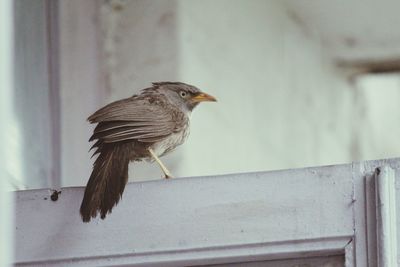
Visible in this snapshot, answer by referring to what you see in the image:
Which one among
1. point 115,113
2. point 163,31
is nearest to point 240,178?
point 115,113

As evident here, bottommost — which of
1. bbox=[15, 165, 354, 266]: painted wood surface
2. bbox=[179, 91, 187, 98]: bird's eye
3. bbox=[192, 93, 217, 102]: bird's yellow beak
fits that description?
bbox=[15, 165, 354, 266]: painted wood surface

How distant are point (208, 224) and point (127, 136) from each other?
616 millimetres

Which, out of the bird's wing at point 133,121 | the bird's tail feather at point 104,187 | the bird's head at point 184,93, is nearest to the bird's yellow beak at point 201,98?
the bird's head at point 184,93

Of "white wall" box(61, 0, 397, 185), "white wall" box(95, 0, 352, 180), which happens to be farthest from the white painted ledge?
"white wall" box(95, 0, 352, 180)

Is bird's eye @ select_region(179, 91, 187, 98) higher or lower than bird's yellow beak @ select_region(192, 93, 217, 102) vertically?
higher

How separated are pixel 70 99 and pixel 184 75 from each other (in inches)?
24.8

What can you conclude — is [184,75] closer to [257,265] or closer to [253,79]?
[253,79]

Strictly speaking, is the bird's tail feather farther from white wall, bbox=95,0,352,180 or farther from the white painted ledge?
white wall, bbox=95,0,352,180

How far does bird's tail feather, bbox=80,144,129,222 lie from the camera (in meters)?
5.18

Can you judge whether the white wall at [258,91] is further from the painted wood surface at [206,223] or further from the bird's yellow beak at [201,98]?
the painted wood surface at [206,223]

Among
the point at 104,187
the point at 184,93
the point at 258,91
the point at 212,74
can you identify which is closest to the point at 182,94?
the point at 184,93

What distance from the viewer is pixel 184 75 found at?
24.5ft

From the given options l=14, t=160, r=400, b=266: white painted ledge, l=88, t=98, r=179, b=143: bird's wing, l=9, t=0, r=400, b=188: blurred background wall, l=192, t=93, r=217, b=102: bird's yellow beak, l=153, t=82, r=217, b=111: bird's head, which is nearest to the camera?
l=14, t=160, r=400, b=266: white painted ledge

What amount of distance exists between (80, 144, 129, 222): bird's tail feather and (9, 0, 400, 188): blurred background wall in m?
1.46
